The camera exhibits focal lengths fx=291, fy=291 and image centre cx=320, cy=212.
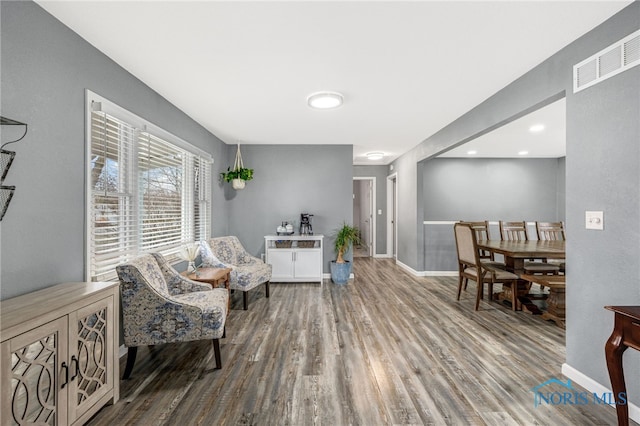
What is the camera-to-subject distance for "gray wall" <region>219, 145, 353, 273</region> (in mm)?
5195

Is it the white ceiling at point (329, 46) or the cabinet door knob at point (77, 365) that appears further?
the white ceiling at point (329, 46)

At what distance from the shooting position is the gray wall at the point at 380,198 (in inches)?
303

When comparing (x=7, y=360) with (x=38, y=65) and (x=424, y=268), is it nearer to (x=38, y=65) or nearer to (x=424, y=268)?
(x=38, y=65)

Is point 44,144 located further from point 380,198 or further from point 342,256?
point 380,198

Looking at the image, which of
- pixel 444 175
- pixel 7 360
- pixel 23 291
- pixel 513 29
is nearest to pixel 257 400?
pixel 7 360

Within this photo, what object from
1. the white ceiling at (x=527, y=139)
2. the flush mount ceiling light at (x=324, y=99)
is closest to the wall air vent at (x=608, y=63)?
the white ceiling at (x=527, y=139)

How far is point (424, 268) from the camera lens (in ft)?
18.2

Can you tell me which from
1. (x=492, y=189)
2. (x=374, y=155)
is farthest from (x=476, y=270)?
(x=374, y=155)

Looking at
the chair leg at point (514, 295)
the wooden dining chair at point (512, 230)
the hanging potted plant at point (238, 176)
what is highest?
the hanging potted plant at point (238, 176)

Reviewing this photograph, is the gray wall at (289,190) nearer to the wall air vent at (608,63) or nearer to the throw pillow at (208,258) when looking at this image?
the throw pillow at (208,258)

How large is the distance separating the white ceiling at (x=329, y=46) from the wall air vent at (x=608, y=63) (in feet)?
0.67

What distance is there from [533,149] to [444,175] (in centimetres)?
157

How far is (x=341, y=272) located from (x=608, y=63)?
388cm

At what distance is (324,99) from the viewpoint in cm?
298
